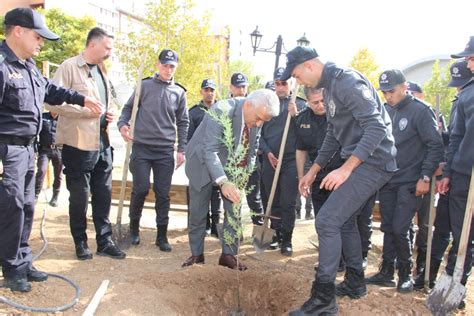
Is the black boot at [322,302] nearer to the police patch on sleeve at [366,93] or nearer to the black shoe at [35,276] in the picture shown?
the police patch on sleeve at [366,93]

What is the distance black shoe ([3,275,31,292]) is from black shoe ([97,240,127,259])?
1259 millimetres

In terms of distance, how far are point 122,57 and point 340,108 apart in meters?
13.2

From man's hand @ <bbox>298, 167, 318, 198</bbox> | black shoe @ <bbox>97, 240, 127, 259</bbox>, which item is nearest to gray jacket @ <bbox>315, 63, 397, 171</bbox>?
man's hand @ <bbox>298, 167, 318, 198</bbox>

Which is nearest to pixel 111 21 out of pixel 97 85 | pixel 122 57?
pixel 122 57

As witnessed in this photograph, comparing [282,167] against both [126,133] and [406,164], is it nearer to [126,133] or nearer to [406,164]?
[406,164]

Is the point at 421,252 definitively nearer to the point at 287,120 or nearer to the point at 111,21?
the point at 287,120

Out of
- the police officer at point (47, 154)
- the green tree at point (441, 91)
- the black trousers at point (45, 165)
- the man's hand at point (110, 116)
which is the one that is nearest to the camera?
the man's hand at point (110, 116)

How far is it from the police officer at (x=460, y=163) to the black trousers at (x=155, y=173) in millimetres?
2929

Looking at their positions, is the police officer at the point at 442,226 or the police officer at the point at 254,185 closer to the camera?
the police officer at the point at 442,226

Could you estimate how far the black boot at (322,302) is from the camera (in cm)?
324

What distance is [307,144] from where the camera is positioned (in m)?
4.96

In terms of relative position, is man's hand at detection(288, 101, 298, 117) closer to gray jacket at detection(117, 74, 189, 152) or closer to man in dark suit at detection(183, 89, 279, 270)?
man in dark suit at detection(183, 89, 279, 270)

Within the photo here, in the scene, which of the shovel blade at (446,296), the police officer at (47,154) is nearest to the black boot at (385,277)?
the shovel blade at (446,296)

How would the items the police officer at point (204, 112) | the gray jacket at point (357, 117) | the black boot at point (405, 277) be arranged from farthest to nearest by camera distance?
the police officer at point (204, 112)
the black boot at point (405, 277)
the gray jacket at point (357, 117)
